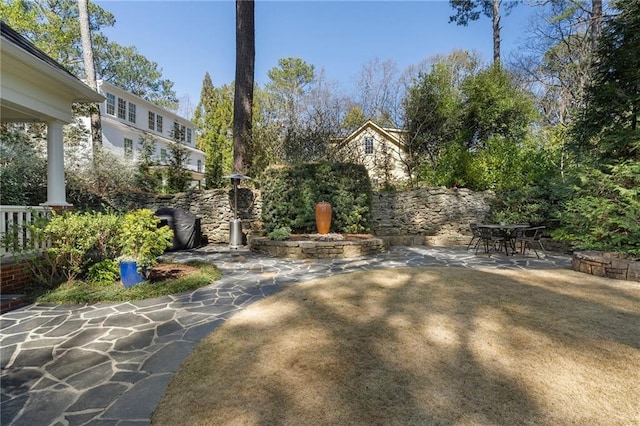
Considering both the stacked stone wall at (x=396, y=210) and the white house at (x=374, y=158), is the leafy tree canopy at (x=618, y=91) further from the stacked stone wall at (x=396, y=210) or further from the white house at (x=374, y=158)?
the white house at (x=374, y=158)

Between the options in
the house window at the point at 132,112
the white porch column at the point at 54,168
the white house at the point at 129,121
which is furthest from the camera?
the house window at the point at 132,112

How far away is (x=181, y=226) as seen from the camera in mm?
8820

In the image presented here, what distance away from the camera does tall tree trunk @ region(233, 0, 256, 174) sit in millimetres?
9891

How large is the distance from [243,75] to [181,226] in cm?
520

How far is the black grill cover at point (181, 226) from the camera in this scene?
869 cm

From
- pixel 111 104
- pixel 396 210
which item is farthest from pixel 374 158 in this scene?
pixel 111 104

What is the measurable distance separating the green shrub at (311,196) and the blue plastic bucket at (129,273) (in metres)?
4.54

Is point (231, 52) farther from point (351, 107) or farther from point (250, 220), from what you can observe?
point (250, 220)

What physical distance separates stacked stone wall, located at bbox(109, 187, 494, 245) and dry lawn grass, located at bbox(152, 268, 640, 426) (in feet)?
19.2

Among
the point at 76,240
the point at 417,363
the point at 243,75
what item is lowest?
the point at 417,363

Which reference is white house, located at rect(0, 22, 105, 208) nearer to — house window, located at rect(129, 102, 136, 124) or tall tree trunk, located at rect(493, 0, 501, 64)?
house window, located at rect(129, 102, 136, 124)

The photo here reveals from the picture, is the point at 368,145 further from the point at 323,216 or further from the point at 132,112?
the point at 132,112

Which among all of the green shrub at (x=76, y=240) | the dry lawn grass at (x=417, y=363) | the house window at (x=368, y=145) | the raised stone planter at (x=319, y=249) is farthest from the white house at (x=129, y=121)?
the dry lawn grass at (x=417, y=363)

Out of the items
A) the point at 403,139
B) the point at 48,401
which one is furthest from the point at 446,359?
the point at 403,139
